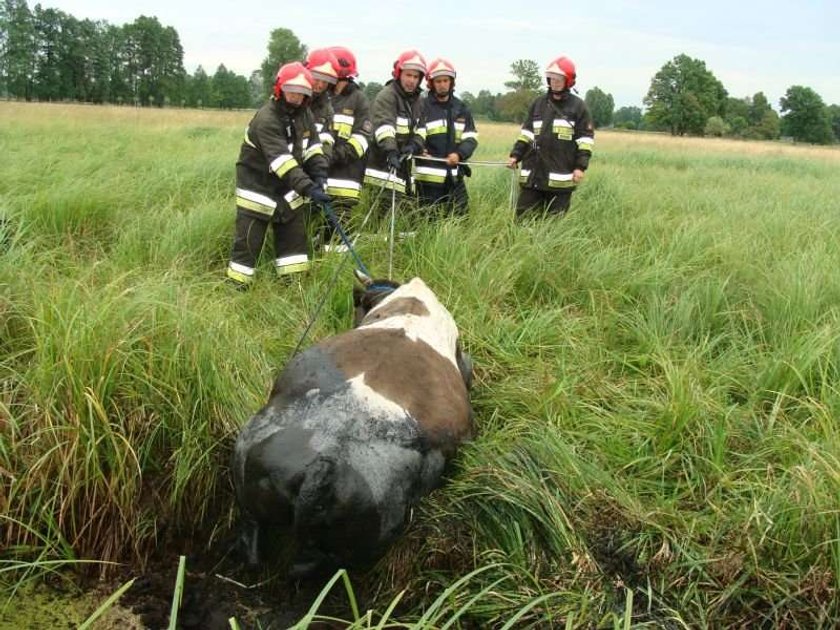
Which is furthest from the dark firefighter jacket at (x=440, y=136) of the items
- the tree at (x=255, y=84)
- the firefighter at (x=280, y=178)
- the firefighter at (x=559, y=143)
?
the tree at (x=255, y=84)

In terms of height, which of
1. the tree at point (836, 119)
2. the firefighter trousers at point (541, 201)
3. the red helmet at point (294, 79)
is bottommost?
the firefighter trousers at point (541, 201)

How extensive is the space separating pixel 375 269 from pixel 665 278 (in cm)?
205

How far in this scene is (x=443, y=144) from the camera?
6246mm

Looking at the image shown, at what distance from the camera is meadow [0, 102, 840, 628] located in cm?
234

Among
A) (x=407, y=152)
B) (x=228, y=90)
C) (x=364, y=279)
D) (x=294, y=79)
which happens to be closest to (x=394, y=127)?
(x=407, y=152)

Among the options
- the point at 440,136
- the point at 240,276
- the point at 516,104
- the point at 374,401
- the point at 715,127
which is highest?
the point at 516,104

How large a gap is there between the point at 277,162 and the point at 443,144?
2103 mm

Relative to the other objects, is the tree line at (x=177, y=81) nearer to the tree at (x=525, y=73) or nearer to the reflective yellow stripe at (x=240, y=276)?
the tree at (x=525, y=73)

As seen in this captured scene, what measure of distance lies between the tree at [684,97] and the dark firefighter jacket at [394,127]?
2542 inches

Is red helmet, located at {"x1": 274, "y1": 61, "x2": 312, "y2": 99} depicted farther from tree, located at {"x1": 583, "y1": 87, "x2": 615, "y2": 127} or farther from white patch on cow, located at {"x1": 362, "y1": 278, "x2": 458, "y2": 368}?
tree, located at {"x1": 583, "y1": 87, "x2": 615, "y2": 127}

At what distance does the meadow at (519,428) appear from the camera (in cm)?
234

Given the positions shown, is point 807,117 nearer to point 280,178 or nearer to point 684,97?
point 684,97

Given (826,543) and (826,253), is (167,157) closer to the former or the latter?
(826,253)

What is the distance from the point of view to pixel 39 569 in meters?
2.49
